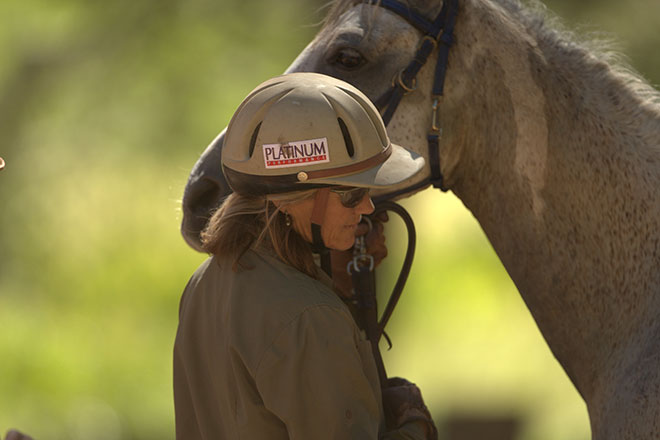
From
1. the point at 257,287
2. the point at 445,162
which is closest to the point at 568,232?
the point at 445,162

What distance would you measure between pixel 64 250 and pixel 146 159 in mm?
1312

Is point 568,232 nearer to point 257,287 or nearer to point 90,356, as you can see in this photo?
point 257,287

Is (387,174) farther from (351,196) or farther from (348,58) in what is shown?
(348,58)

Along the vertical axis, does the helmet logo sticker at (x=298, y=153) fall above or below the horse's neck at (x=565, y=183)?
above

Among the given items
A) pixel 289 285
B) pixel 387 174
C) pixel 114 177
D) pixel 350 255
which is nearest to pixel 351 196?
pixel 387 174

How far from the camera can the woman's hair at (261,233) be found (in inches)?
89.5

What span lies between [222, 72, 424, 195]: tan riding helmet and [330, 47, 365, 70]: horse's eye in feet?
3.12

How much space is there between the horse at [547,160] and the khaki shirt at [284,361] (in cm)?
97

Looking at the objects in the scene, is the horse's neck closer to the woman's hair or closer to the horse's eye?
the horse's eye

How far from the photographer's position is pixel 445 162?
128 inches

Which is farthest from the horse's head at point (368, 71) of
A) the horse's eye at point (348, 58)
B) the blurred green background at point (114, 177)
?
the blurred green background at point (114, 177)

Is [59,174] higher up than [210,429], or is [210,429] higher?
[59,174]

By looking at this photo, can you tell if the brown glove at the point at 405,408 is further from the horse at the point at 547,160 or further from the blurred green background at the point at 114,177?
the blurred green background at the point at 114,177

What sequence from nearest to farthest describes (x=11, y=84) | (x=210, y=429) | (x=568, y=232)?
(x=210, y=429) → (x=568, y=232) → (x=11, y=84)
